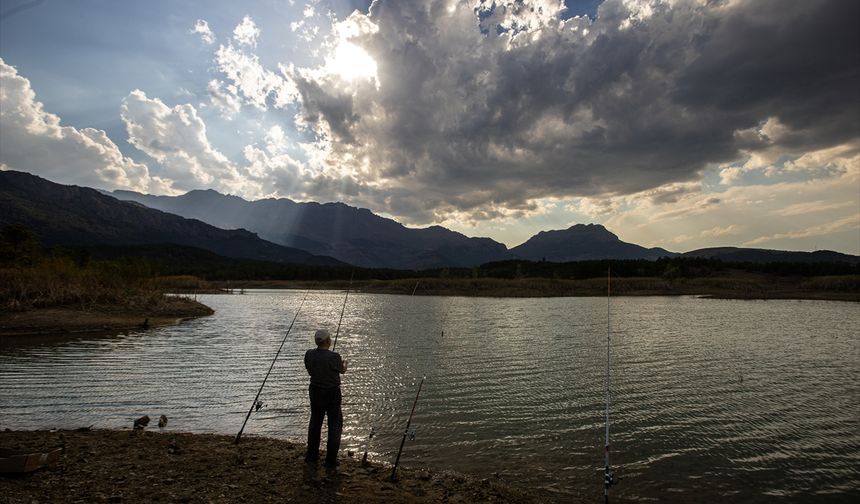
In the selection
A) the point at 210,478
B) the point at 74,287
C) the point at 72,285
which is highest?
the point at 72,285

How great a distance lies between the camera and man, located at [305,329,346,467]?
10250 mm

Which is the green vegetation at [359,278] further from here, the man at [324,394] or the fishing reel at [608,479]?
the fishing reel at [608,479]

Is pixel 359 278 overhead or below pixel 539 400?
overhead

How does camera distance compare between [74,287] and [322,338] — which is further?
[74,287]

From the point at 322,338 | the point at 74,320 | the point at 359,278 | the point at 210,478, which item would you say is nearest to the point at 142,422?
the point at 210,478

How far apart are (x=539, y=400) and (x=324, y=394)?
9.23m

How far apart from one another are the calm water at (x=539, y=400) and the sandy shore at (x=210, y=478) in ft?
4.59

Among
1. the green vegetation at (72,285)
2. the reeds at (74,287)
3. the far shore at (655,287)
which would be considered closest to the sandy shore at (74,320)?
the green vegetation at (72,285)

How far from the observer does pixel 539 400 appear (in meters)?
16.8

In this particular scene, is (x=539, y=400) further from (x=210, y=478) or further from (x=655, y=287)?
(x=655, y=287)

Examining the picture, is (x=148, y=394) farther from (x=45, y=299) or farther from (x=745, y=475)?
(x=45, y=299)

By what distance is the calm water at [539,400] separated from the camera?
1097 cm

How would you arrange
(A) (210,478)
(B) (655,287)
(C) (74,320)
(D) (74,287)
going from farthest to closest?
(B) (655,287)
(D) (74,287)
(C) (74,320)
(A) (210,478)

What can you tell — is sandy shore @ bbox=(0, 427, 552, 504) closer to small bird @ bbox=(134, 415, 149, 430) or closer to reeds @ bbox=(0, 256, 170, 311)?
small bird @ bbox=(134, 415, 149, 430)
